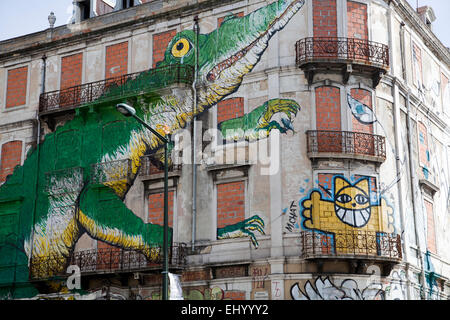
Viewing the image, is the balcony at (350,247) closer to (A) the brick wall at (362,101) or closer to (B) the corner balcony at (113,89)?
(A) the brick wall at (362,101)

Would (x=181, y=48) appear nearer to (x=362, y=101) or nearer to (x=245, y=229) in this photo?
(x=362, y=101)

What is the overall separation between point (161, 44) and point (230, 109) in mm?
5004

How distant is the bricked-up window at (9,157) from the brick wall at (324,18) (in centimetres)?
1532

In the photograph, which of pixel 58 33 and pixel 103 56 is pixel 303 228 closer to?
pixel 103 56

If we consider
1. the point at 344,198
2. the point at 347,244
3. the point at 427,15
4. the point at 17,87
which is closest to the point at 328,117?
the point at 344,198

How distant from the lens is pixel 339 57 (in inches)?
1168

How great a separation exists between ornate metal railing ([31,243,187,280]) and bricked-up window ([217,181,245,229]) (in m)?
1.97

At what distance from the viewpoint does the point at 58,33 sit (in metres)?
36.6

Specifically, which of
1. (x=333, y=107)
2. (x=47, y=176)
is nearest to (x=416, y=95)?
(x=333, y=107)

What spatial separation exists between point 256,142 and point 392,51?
23.6ft

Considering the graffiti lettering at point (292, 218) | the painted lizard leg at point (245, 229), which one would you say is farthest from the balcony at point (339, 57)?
the painted lizard leg at point (245, 229)

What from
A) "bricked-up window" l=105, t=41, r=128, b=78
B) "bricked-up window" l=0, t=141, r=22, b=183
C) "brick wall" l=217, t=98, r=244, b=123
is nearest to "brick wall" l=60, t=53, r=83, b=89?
"bricked-up window" l=105, t=41, r=128, b=78

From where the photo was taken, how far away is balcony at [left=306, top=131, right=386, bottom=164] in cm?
2875

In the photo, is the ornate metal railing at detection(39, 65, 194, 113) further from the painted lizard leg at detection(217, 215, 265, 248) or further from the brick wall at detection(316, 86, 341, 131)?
the painted lizard leg at detection(217, 215, 265, 248)
